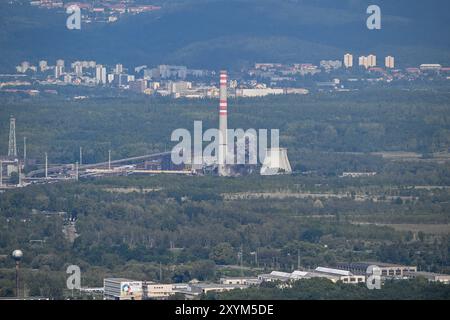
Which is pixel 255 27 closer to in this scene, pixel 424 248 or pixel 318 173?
pixel 318 173

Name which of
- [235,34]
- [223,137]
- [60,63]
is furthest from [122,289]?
[235,34]

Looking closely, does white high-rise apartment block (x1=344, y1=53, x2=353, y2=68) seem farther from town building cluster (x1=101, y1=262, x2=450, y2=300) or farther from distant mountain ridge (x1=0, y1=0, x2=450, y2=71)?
town building cluster (x1=101, y1=262, x2=450, y2=300)

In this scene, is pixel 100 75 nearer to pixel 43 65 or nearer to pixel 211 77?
pixel 43 65

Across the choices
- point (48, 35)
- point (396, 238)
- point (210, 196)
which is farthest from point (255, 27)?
point (396, 238)

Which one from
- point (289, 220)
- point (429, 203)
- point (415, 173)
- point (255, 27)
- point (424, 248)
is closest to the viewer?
point (424, 248)

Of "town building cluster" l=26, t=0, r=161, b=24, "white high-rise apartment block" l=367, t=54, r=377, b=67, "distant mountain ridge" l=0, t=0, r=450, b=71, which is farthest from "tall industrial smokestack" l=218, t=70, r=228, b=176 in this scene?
"town building cluster" l=26, t=0, r=161, b=24

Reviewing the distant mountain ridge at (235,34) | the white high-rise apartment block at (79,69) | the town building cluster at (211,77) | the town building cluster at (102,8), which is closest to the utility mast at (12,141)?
the town building cluster at (211,77)
